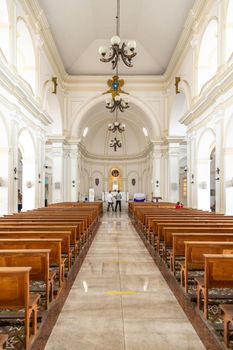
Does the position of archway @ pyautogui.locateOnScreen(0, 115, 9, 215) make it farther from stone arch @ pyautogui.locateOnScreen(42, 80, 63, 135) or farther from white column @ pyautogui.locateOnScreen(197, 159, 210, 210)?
stone arch @ pyautogui.locateOnScreen(42, 80, 63, 135)

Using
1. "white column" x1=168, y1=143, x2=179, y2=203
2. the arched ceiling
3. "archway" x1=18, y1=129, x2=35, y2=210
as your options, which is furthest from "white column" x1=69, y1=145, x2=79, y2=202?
"archway" x1=18, y1=129, x2=35, y2=210

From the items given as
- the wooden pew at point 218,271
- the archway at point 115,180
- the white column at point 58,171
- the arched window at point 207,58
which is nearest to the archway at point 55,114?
the white column at point 58,171

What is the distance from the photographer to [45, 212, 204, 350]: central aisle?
123 inches

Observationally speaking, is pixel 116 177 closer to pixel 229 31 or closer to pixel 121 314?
pixel 229 31

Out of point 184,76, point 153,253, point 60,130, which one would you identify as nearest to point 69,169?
point 60,130

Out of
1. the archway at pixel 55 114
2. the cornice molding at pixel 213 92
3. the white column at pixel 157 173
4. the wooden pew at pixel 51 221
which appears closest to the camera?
the wooden pew at pixel 51 221

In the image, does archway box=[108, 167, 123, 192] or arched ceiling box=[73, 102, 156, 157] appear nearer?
arched ceiling box=[73, 102, 156, 157]

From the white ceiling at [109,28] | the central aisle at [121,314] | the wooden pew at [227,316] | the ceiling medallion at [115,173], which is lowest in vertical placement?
the central aisle at [121,314]

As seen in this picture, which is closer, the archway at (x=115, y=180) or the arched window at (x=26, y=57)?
the arched window at (x=26, y=57)

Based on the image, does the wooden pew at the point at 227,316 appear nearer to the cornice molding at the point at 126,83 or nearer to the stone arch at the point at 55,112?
the stone arch at the point at 55,112

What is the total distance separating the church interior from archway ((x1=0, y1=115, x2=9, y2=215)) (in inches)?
1.7

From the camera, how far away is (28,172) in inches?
579

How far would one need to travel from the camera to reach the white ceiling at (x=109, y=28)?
590 inches

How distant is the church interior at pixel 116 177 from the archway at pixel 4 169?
0.15ft
